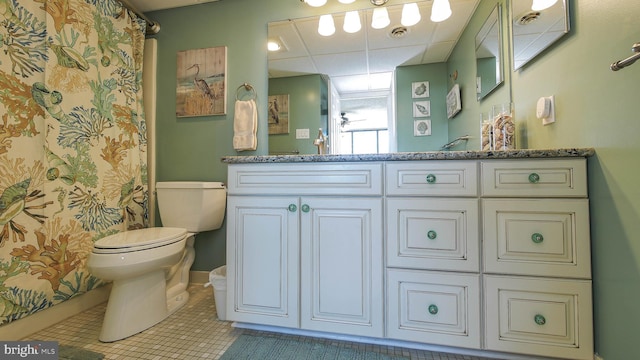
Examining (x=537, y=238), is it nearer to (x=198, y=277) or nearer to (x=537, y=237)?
(x=537, y=237)

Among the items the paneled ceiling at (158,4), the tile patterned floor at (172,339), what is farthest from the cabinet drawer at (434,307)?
the paneled ceiling at (158,4)

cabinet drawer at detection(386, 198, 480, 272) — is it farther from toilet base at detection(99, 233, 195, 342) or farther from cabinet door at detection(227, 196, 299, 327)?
toilet base at detection(99, 233, 195, 342)

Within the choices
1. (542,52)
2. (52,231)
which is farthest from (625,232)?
(52,231)

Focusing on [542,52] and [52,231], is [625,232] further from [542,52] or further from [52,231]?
[52,231]

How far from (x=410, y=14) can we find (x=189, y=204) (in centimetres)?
186

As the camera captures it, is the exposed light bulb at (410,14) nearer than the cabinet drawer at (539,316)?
No

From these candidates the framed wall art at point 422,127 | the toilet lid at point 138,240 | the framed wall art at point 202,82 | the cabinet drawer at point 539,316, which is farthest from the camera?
the framed wall art at point 202,82

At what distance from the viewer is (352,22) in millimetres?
1680

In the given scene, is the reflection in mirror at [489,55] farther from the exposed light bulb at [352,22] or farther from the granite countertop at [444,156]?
the exposed light bulb at [352,22]

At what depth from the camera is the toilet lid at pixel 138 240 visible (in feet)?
3.80

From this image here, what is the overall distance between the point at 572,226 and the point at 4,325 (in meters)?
2.43

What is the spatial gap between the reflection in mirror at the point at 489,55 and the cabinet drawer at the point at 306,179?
3.01 ft

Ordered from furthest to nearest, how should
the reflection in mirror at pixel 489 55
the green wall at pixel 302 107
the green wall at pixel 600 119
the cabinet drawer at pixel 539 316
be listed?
the green wall at pixel 302 107 < the reflection in mirror at pixel 489 55 < the cabinet drawer at pixel 539 316 < the green wall at pixel 600 119

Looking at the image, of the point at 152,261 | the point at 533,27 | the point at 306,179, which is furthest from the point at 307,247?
the point at 533,27
